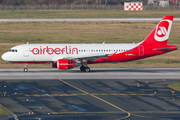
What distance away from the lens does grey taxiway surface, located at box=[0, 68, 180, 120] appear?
25.6 metres

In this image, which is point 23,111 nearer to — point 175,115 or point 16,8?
point 175,115

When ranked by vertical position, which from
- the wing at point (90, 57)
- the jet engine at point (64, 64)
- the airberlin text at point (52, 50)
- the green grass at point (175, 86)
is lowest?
the green grass at point (175, 86)

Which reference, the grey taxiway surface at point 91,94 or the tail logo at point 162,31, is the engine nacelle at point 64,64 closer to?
the grey taxiway surface at point 91,94

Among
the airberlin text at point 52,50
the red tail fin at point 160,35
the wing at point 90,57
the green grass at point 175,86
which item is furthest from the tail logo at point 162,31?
the airberlin text at point 52,50

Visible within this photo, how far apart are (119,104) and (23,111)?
26.9 ft

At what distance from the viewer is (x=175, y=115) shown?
25.1 meters

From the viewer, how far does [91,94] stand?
105 feet

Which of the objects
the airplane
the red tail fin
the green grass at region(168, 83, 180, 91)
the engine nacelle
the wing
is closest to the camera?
the green grass at region(168, 83, 180, 91)

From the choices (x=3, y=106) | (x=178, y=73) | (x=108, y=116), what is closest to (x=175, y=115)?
(x=108, y=116)

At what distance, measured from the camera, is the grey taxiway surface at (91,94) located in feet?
83.8

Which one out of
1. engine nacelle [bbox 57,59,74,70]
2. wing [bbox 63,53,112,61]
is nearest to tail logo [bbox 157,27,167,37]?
wing [bbox 63,53,112,61]

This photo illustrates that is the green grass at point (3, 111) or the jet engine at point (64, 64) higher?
the jet engine at point (64, 64)

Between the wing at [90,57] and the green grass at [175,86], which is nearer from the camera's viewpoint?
the green grass at [175,86]

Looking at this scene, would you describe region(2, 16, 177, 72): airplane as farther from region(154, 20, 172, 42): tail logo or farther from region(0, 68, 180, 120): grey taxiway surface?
region(0, 68, 180, 120): grey taxiway surface
